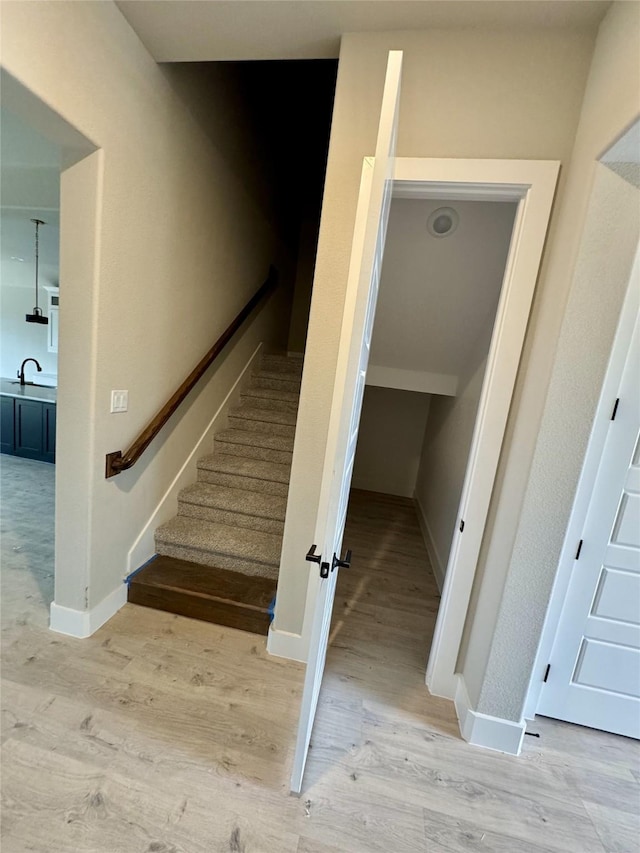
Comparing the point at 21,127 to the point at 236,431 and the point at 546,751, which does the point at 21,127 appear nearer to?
the point at 236,431

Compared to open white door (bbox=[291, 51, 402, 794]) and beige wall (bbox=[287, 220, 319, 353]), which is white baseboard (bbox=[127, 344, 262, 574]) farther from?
beige wall (bbox=[287, 220, 319, 353])

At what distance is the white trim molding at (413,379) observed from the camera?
8.91ft

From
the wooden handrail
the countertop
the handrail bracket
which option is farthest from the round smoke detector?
the countertop

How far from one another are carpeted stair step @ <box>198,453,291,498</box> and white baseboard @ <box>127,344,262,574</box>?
0.32 feet

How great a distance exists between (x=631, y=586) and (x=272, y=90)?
3.89 m

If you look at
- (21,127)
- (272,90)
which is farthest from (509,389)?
(272,90)

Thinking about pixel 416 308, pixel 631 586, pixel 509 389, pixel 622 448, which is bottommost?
pixel 631 586

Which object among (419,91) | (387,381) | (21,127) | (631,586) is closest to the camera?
(419,91)

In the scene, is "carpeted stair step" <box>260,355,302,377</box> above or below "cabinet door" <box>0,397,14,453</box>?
above

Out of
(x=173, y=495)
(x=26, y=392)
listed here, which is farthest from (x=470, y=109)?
(x=26, y=392)

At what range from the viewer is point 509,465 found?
1.37 meters

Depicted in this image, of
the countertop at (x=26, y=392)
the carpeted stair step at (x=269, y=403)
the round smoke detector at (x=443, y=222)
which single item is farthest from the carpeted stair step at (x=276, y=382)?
the countertop at (x=26, y=392)

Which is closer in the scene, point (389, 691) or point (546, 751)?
point (546, 751)

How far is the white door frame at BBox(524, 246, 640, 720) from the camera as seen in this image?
1190 mm
